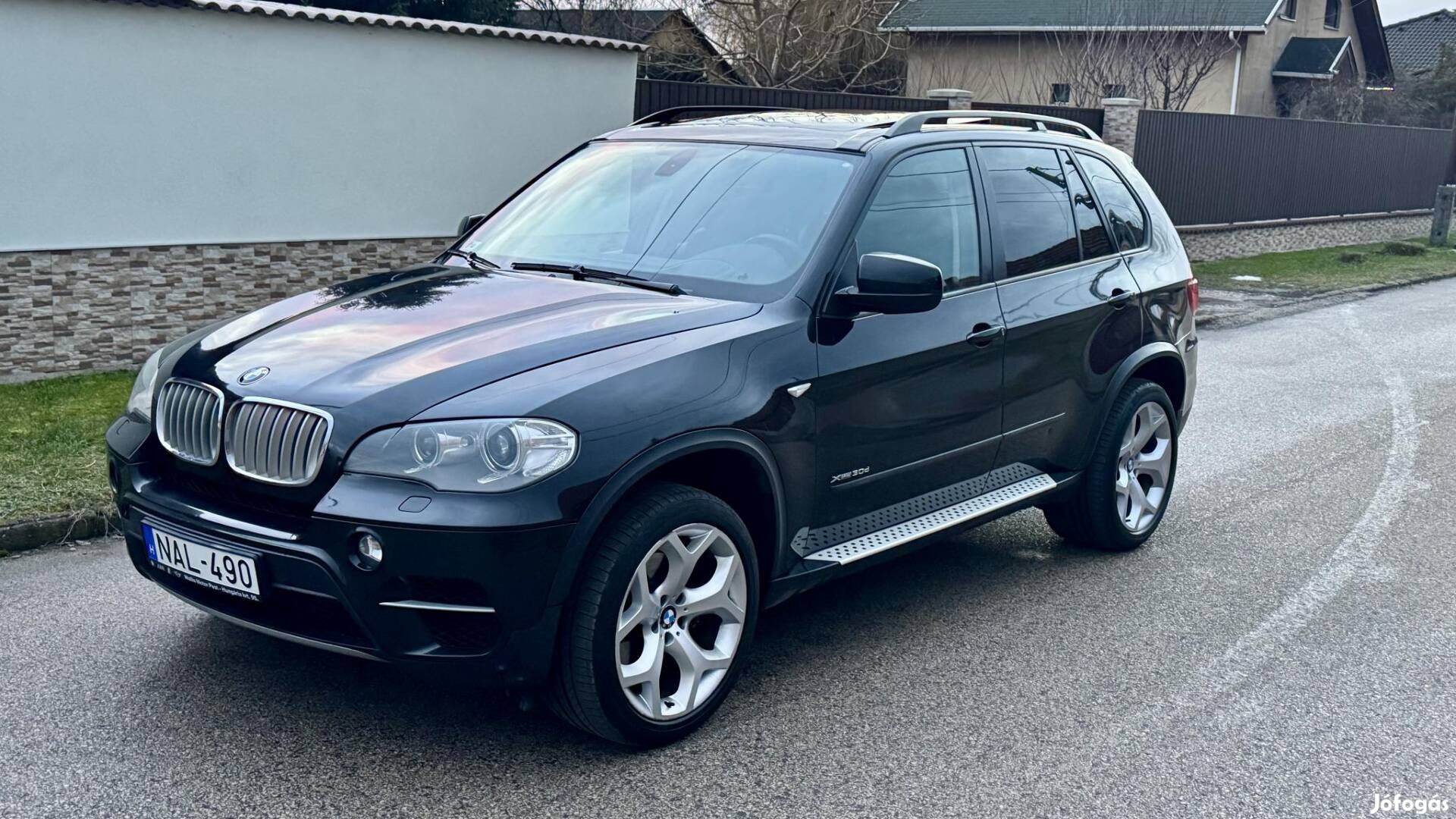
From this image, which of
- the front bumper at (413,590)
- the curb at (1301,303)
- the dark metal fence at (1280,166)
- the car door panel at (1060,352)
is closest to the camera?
the front bumper at (413,590)

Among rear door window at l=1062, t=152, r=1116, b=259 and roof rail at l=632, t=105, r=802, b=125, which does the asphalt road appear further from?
roof rail at l=632, t=105, r=802, b=125

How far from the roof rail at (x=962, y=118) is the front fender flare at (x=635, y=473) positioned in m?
1.53

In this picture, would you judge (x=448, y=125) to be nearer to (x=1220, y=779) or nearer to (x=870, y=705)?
(x=870, y=705)

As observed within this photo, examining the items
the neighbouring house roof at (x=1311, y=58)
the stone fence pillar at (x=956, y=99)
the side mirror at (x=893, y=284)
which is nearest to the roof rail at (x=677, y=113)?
the side mirror at (x=893, y=284)

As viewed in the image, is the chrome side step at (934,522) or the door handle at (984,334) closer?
the chrome side step at (934,522)

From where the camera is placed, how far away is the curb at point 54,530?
5664 mm

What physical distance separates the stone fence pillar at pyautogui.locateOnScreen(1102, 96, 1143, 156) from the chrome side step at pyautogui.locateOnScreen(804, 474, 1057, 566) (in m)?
14.6

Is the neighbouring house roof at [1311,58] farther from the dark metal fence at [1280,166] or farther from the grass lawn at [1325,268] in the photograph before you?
the grass lawn at [1325,268]

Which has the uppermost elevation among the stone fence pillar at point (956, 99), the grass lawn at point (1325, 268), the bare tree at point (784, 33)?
the bare tree at point (784, 33)

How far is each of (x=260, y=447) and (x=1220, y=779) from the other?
2873 millimetres

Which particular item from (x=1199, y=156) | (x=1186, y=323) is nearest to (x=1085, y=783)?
(x=1186, y=323)

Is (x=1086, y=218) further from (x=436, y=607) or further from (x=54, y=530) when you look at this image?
(x=54, y=530)

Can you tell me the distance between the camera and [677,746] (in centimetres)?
404

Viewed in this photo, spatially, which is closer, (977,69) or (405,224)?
(405,224)
